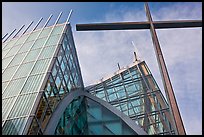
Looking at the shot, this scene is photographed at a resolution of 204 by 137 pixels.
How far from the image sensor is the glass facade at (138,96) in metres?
24.1

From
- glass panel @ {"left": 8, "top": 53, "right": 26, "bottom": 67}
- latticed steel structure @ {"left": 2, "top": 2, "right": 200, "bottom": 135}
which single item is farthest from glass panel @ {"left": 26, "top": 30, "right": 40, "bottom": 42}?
glass panel @ {"left": 8, "top": 53, "right": 26, "bottom": 67}

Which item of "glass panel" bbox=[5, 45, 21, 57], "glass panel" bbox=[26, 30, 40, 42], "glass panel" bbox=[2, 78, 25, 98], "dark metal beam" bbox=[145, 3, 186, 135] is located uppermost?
"glass panel" bbox=[26, 30, 40, 42]

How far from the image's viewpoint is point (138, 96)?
86.2 ft

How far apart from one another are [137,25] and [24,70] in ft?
33.1

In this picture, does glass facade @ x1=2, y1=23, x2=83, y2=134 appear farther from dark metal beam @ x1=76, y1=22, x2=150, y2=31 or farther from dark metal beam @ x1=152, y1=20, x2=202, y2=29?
dark metal beam @ x1=152, y1=20, x2=202, y2=29

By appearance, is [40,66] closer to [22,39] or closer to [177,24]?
[22,39]

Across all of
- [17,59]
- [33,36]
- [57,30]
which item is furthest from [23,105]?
[33,36]

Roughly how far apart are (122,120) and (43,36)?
8700 millimetres

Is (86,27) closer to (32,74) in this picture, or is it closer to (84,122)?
(32,74)

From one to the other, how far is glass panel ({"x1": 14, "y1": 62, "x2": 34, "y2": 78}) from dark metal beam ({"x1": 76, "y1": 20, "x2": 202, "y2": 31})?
9258mm

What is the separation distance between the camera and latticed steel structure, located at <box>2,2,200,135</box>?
47.1 feet

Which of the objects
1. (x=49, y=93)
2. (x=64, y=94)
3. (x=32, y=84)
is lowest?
(x=49, y=93)

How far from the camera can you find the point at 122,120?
22.6 m

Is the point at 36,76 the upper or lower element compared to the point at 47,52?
lower
